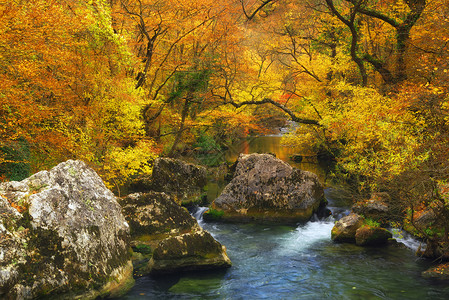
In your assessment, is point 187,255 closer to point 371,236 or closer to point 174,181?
point 371,236

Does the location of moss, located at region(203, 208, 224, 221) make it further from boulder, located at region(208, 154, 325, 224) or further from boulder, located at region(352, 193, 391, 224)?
boulder, located at region(352, 193, 391, 224)

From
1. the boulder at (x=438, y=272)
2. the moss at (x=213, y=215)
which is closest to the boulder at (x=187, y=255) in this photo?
the moss at (x=213, y=215)

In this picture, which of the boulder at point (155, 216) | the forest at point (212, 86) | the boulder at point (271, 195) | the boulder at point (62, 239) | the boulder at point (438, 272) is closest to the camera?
the boulder at point (62, 239)

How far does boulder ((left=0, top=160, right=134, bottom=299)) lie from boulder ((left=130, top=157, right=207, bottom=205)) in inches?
313

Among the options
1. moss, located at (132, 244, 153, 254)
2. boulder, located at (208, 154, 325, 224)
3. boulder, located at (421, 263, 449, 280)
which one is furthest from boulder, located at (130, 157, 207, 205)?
boulder, located at (421, 263, 449, 280)

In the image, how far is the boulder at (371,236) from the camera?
1105 centimetres

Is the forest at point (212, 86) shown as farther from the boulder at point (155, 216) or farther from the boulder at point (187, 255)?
the boulder at point (187, 255)

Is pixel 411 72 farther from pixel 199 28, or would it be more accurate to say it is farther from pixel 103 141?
pixel 103 141

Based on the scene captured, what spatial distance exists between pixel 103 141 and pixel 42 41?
627 centimetres

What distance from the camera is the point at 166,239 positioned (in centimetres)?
910

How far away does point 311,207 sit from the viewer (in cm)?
1438

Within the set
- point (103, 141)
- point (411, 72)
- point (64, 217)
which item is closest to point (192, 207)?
point (103, 141)

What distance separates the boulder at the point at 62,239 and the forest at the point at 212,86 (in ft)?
10.4

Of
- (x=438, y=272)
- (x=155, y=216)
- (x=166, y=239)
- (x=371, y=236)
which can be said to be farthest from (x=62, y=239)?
(x=371, y=236)
